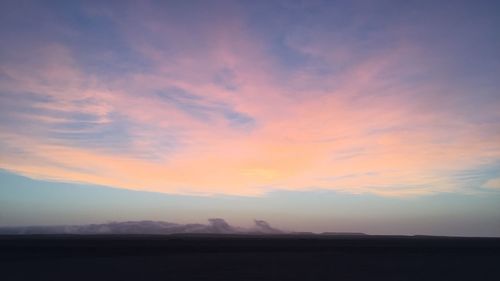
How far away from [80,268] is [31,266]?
180 inches

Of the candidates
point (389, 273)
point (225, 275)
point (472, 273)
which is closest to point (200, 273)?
point (225, 275)

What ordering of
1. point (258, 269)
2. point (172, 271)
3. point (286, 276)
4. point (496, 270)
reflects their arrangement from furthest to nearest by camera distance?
point (496, 270), point (258, 269), point (172, 271), point (286, 276)

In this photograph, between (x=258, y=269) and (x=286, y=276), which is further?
(x=258, y=269)

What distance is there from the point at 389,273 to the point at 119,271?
21.1 metres

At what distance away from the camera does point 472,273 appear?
124 feet

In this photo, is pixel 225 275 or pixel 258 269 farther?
pixel 258 269

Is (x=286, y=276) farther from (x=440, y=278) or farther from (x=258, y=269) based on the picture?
(x=440, y=278)

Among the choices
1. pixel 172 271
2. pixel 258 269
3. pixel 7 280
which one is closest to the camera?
pixel 7 280

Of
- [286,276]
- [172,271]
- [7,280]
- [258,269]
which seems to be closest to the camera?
[7,280]

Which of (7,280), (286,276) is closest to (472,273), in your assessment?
(286,276)

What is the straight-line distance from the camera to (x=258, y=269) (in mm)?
37438

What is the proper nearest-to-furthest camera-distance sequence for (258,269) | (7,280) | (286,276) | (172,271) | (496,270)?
(7,280), (286,276), (172,271), (258,269), (496,270)

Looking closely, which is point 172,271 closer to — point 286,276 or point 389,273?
point 286,276

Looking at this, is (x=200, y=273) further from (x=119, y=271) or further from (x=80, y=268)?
(x=80, y=268)
